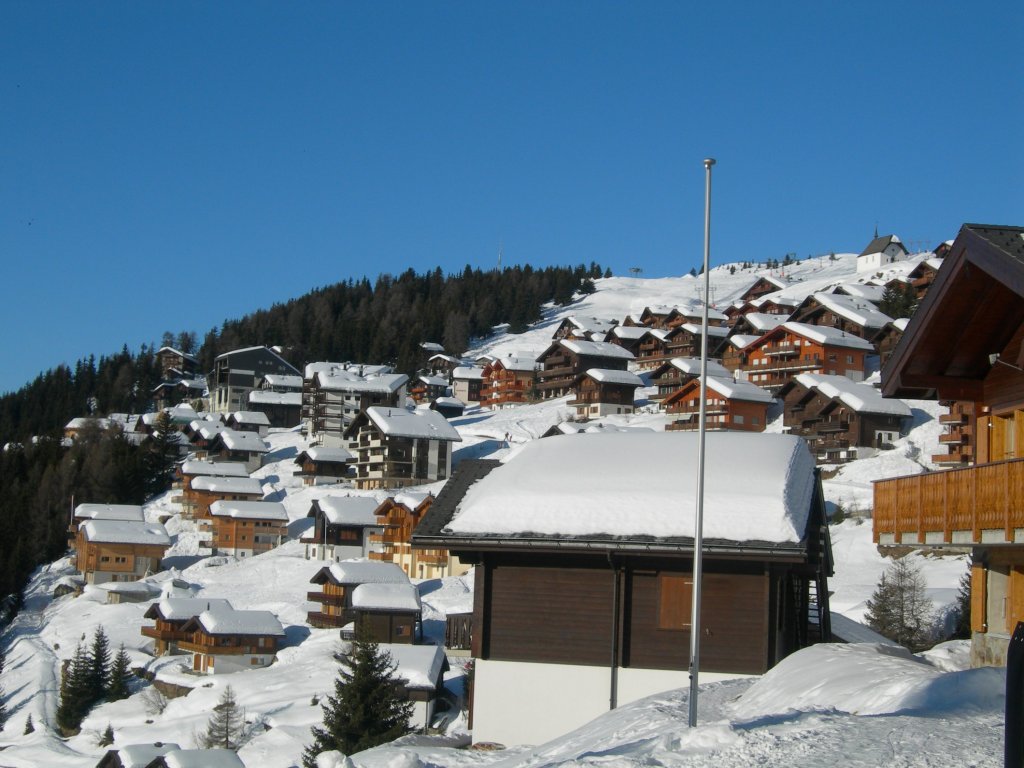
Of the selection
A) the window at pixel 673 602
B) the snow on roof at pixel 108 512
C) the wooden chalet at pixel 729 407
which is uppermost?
the wooden chalet at pixel 729 407

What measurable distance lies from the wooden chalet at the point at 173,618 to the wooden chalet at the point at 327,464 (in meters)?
32.6

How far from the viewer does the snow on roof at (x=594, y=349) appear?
107125 mm

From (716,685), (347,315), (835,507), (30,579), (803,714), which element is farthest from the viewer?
(347,315)

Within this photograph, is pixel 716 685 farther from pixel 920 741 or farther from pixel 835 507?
pixel 835 507

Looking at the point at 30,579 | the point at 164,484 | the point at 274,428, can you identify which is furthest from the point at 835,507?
the point at 274,428

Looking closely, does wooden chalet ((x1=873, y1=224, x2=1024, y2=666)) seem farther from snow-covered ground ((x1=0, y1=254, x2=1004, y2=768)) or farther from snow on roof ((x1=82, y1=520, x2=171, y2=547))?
snow on roof ((x1=82, y1=520, x2=171, y2=547))

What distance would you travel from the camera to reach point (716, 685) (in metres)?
15.8

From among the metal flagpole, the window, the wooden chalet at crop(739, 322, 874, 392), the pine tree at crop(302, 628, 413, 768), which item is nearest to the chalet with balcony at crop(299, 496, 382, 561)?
the wooden chalet at crop(739, 322, 874, 392)

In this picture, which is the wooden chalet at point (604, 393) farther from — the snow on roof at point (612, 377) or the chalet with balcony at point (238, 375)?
the chalet with balcony at point (238, 375)

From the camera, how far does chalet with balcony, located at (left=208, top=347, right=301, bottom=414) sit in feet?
439

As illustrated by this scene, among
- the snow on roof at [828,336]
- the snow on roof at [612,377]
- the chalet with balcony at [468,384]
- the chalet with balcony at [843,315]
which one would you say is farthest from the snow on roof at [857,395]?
the chalet with balcony at [468,384]

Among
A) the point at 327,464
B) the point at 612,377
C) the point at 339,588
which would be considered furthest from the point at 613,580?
the point at 612,377

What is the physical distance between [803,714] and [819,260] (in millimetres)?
195066

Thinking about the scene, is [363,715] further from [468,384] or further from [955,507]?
[468,384]
